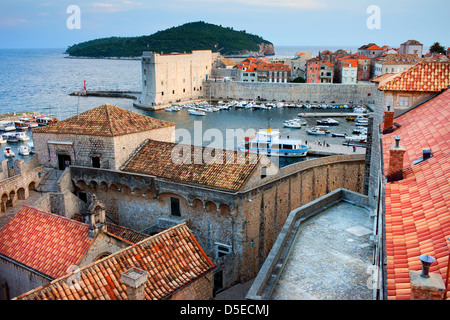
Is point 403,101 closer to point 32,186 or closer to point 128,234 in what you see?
point 128,234

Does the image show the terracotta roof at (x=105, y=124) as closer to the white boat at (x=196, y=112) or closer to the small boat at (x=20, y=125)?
the small boat at (x=20, y=125)

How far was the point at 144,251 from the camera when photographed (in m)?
11.0

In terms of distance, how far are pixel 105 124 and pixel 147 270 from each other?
31.8 feet

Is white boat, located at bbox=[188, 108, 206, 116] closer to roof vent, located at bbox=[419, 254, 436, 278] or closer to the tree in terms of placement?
the tree

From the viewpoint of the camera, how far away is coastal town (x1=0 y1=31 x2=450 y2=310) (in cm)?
870

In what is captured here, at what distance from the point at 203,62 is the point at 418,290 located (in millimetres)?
80565

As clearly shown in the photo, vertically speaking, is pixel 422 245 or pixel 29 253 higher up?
pixel 422 245

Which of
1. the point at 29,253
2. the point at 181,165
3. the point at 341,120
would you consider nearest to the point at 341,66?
the point at 341,120

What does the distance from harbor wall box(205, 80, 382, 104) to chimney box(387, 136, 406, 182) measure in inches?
2492

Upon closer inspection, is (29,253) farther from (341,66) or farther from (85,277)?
(341,66)

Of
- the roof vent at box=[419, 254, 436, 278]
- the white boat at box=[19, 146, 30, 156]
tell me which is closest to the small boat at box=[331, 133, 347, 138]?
the white boat at box=[19, 146, 30, 156]

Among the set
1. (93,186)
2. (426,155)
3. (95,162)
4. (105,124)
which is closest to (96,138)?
(105,124)

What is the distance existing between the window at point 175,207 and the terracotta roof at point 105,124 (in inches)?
156

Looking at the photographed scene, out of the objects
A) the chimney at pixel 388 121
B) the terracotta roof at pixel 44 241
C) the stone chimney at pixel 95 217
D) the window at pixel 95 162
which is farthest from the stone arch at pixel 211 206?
the chimney at pixel 388 121
